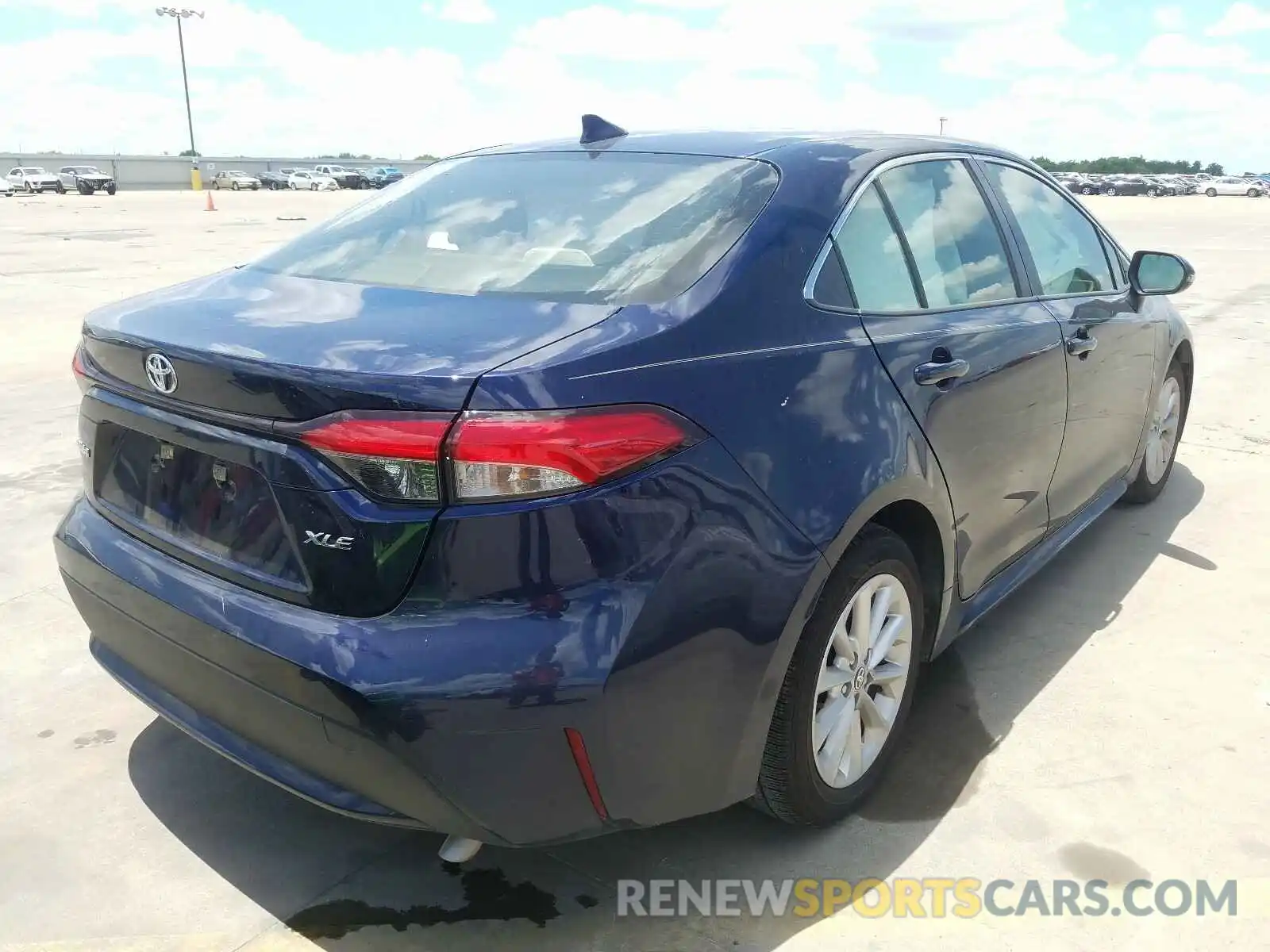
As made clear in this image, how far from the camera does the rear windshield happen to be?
2186mm

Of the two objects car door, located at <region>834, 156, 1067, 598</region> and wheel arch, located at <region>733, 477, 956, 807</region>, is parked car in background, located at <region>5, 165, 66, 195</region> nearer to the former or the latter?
car door, located at <region>834, 156, 1067, 598</region>

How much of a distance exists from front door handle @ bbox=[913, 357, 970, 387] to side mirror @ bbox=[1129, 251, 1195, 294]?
180 cm

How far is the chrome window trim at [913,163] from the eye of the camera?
7.60 ft

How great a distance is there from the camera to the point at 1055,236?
3.61 metres

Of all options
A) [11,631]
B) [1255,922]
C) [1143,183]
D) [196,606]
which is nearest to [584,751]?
[196,606]

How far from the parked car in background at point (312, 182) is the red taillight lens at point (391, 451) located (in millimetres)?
63985

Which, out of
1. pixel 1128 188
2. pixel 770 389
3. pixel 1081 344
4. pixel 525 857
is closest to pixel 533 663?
pixel 770 389

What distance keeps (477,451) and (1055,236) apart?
8.85ft

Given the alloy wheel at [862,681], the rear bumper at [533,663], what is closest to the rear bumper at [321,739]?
the rear bumper at [533,663]

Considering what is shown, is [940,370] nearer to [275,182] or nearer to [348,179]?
[348,179]

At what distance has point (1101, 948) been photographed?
2.14m

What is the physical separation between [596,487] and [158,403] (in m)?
1.00

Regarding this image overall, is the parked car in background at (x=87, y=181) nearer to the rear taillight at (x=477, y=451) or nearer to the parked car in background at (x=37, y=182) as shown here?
the parked car in background at (x=37, y=182)

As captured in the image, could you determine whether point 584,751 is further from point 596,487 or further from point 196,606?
point 196,606
